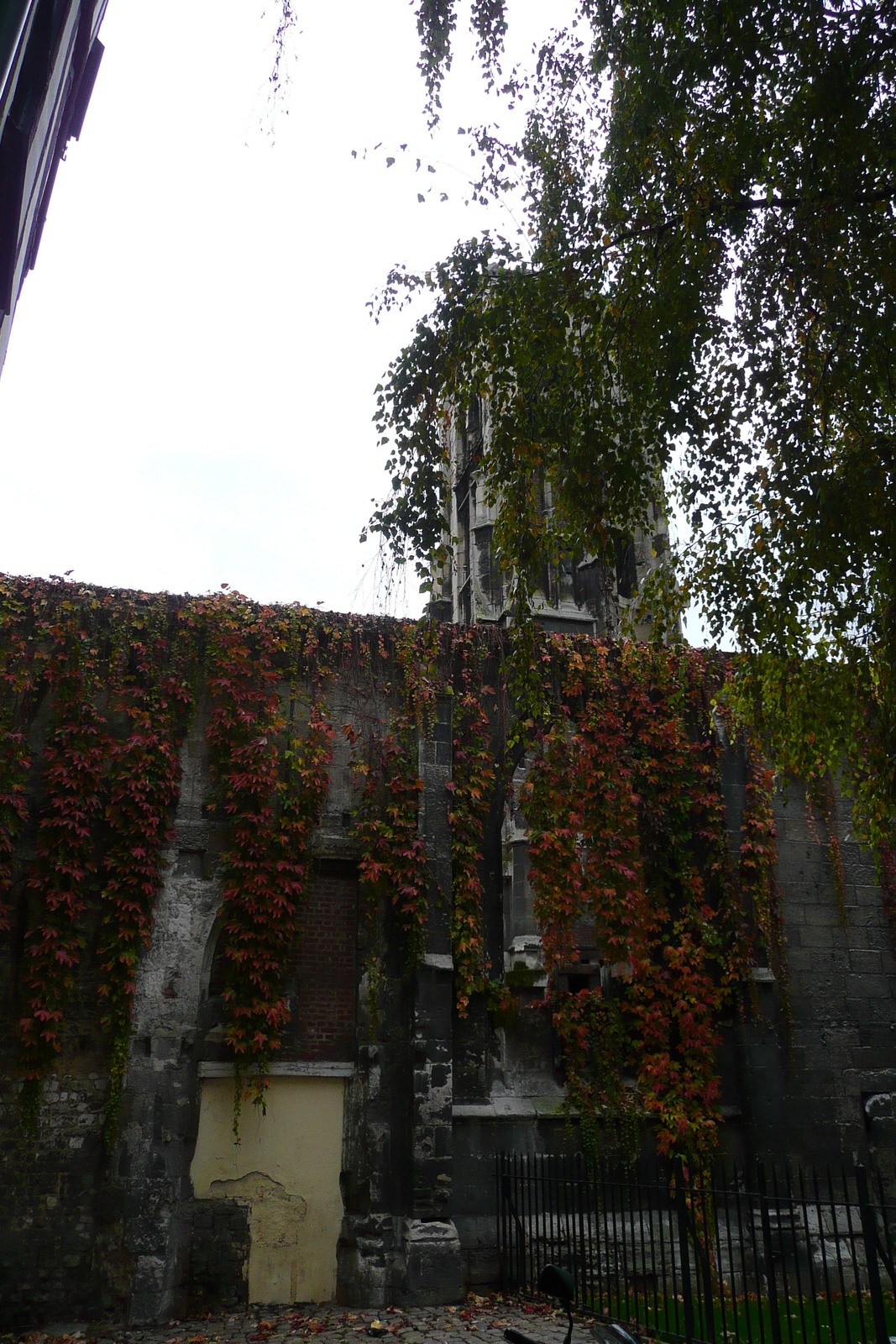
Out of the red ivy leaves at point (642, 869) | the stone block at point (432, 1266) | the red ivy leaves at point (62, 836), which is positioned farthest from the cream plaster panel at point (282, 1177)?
the red ivy leaves at point (642, 869)

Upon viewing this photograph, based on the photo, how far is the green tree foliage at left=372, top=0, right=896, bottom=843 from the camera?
6.40 meters

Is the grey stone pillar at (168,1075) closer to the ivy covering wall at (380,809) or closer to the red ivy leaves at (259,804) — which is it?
the ivy covering wall at (380,809)

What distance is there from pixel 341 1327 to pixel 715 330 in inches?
351

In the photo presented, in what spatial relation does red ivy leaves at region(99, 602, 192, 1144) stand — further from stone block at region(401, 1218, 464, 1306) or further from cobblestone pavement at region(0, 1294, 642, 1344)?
stone block at region(401, 1218, 464, 1306)

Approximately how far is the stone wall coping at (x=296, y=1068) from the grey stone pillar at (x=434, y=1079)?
2.63ft

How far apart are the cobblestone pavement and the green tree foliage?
5.35 metres

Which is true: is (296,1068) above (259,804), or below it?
below

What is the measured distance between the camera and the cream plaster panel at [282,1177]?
9.93m

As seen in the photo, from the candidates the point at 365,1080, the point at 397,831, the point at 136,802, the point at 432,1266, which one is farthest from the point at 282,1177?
the point at 136,802

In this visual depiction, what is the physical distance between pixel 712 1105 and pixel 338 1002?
14.4 ft

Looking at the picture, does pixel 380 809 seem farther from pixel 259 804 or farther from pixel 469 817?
pixel 259 804

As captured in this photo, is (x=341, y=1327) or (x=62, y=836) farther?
(x=62, y=836)

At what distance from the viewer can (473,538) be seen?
20.5 m

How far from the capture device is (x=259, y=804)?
1089cm
